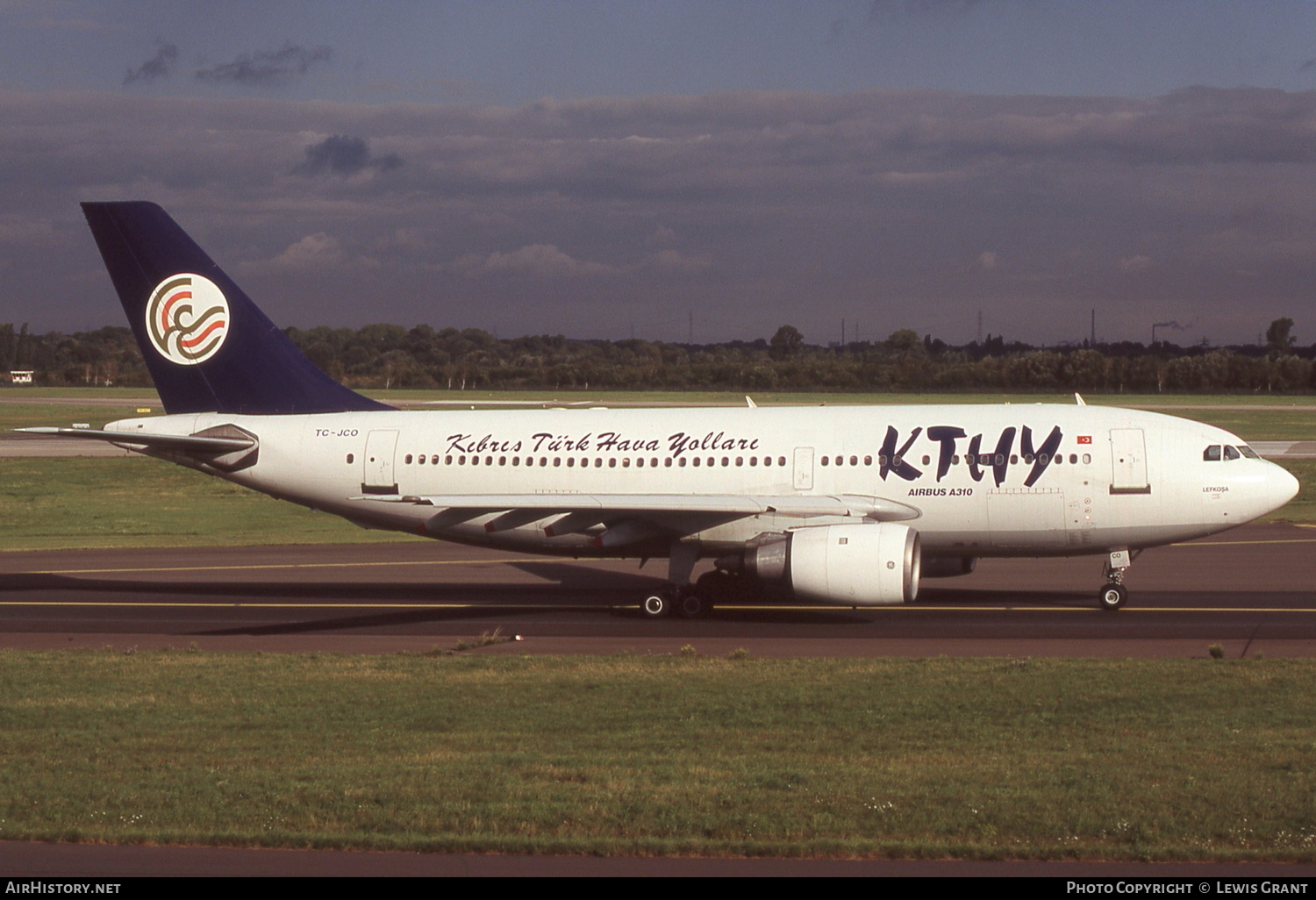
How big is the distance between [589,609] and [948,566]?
8033mm

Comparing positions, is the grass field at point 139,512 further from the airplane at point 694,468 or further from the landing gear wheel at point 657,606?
the landing gear wheel at point 657,606

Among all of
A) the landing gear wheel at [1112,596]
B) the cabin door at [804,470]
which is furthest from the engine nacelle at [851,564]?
the landing gear wheel at [1112,596]

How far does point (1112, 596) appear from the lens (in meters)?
29.7

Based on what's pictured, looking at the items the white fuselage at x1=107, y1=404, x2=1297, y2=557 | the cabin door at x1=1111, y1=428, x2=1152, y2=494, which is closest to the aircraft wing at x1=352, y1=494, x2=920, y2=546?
the white fuselage at x1=107, y1=404, x2=1297, y2=557

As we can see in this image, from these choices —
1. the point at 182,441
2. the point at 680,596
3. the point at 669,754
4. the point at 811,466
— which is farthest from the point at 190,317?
the point at 669,754

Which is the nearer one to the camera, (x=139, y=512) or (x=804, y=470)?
(x=804, y=470)

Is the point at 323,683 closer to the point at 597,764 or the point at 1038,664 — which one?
the point at 597,764

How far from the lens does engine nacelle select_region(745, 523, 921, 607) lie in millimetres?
26891

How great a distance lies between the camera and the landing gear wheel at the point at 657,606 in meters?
29.7

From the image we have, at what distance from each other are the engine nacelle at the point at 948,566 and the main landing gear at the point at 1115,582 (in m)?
2.87

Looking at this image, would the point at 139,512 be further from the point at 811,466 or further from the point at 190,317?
the point at 811,466

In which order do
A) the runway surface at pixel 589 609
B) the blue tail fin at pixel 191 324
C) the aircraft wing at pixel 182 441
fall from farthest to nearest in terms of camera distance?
1. the blue tail fin at pixel 191 324
2. the aircraft wing at pixel 182 441
3. the runway surface at pixel 589 609

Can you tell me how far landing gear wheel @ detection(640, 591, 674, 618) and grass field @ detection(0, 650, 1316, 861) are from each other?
5731 millimetres
